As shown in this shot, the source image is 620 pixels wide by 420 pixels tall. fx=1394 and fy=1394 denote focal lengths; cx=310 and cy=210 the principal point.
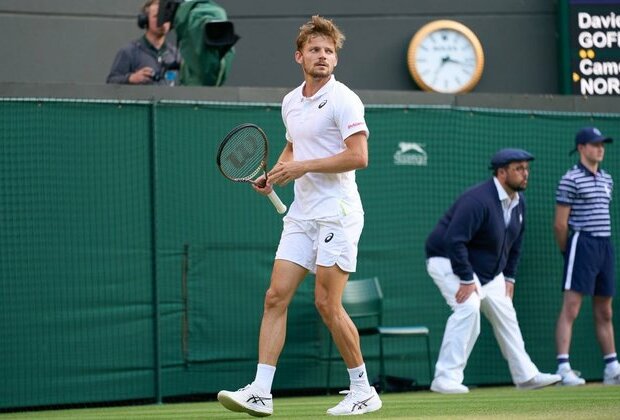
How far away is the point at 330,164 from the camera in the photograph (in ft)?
27.2

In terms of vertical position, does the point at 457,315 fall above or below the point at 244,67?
below

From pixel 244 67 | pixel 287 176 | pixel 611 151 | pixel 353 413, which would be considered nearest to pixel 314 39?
pixel 287 176

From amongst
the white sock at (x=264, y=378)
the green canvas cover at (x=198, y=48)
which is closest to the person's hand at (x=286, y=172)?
the white sock at (x=264, y=378)

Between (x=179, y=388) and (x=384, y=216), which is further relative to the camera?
(x=384, y=216)

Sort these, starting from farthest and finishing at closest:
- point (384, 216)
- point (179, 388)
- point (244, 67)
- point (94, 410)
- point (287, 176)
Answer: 1. point (244, 67)
2. point (384, 216)
3. point (179, 388)
4. point (94, 410)
5. point (287, 176)

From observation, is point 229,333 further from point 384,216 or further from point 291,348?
point 384,216

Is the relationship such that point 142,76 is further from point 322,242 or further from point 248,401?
point 248,401

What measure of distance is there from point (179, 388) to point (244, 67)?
549 cm

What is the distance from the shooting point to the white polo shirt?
845 centimetres

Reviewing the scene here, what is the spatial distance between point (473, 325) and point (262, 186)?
3.87m

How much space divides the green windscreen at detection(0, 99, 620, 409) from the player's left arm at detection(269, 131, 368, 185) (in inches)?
140

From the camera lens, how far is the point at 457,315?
11703 millimetres

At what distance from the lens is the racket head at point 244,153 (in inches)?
338

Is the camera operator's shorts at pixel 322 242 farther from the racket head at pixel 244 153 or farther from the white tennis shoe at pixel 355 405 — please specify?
the white tennis shoe at pixel 355 405
